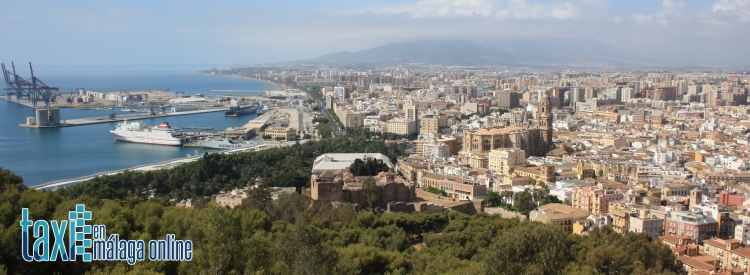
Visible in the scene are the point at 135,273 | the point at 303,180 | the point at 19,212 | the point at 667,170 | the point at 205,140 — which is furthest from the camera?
the point at 205,140

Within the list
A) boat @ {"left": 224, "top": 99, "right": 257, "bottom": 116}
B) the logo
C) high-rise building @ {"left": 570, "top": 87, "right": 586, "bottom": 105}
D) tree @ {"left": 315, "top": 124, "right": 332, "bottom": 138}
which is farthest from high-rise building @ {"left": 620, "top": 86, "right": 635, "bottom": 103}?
the logo

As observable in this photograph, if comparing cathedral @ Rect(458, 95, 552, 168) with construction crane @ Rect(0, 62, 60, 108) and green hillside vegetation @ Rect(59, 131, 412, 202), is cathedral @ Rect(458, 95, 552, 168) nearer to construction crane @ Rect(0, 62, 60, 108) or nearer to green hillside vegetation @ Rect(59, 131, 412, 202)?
green hillside vegetation @ Rect(59, 131, 412, 202)

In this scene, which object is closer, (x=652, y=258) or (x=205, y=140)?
(x=652, y=258)

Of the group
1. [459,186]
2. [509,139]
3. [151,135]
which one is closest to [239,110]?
[151,135]

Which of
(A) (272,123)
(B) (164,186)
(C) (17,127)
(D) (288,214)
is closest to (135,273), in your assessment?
(D) (288,214)

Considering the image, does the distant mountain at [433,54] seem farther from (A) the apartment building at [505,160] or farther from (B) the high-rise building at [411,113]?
(A) the apartment building at [505,160]

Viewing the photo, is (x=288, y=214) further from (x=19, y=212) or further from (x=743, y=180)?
(x=743, y=180)
